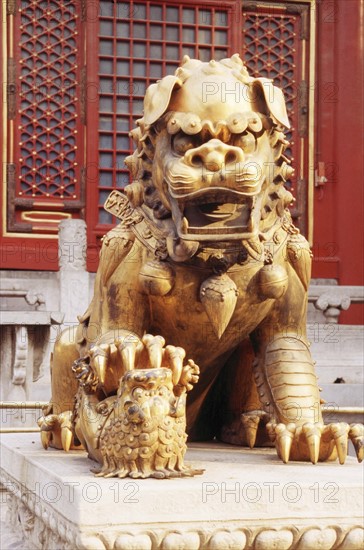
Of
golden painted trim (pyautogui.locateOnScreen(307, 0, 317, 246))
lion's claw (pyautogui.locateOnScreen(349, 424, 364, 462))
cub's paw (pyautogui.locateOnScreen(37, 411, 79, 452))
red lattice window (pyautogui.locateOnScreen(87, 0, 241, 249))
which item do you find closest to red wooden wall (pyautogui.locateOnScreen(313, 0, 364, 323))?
golden painted trim (pyautogui.locateOnScreen(307, 0, 317, 246))

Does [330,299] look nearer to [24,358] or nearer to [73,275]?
[73,275]

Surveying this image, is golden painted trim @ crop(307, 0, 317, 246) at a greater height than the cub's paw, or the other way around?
golden painted trim @ crop(307, 0, 317, 246)

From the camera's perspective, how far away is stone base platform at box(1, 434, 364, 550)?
199 centimetres

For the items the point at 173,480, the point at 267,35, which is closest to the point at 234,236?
the point at 173,480

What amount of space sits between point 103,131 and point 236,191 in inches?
243

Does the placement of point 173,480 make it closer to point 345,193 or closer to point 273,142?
point 273,142

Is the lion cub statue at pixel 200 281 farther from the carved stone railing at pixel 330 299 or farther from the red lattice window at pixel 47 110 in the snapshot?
the red lattice window at pixel 47 110

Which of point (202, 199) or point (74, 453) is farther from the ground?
point (202, 199)

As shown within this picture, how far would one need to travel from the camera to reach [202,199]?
7.62ft

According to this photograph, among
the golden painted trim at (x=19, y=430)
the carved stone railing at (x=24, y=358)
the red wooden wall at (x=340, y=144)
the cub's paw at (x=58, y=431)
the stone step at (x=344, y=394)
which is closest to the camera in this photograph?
the cub's paw at (x=58, y=431)

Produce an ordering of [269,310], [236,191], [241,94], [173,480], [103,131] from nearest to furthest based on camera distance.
Result: [173,480]
[236,191]
[241,94]
[269,310]
[103,131]

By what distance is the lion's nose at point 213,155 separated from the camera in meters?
2.29

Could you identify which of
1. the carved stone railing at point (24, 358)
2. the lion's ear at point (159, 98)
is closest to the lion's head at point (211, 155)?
the lion's ear at point (159, 98)

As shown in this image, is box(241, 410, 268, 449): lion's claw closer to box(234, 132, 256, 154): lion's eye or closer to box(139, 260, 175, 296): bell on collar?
box(139, 260, 175, 296): bell on collar
